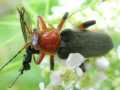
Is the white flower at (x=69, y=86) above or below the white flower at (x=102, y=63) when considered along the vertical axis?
below

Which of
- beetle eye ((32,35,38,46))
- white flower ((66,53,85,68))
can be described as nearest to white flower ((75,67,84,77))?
white flower ((66,53,85,68))

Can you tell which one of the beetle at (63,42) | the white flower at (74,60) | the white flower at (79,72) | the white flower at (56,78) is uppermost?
the beetle at (63,42)

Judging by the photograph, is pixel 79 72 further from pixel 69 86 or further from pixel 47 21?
pixel 47 21

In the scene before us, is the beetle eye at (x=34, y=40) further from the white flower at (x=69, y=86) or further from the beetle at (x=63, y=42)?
the white flower at (x=69, y=86)

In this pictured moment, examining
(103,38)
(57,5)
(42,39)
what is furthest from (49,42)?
(57,5)

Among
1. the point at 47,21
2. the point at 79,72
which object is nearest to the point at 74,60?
the point at 79,72

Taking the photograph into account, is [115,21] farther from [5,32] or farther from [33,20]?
[5,32]

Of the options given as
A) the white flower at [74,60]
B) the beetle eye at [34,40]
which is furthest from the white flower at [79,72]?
the beetle eye at [34,40]
